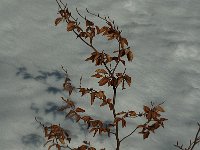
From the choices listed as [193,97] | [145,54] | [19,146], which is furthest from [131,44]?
[19,146]

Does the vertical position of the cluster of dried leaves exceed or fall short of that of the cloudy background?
it falls short

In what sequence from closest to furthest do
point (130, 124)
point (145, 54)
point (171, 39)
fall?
1. point (130, 124)
2. point (145, 54)
3. point (171, 39)

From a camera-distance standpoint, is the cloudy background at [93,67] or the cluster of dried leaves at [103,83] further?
the cloudy background at [93,67]

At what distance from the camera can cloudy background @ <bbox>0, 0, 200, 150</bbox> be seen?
3859 mm

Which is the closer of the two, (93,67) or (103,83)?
(103,83)

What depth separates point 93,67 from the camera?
5.01 m

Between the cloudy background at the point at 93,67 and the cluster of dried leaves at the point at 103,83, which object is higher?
the cloudy background at the point at 93,67

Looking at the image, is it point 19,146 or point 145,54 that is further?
point 145,54

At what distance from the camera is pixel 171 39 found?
5727 millimetres

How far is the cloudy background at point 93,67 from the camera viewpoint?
386 cm

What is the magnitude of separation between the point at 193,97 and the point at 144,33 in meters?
1.78

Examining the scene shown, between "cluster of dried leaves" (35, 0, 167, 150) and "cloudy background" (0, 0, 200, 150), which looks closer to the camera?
"cluster of dried leaves" (35, 0, 167, 150)

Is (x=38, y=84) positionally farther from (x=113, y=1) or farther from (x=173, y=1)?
(x=173, y=1)

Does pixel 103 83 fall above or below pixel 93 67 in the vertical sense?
below
